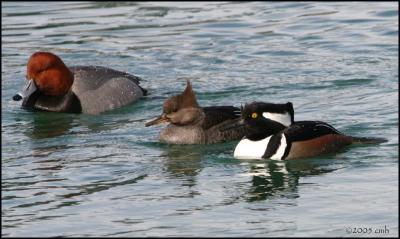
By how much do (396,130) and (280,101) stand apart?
2500 millimetres

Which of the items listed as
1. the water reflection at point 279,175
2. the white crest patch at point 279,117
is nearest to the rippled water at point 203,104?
the water reflection at point 279,175

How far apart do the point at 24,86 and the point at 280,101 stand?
3.86 metres

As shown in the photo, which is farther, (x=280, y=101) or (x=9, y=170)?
(x=280, y=101)

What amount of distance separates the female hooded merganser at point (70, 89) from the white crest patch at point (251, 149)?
4046 millimetres

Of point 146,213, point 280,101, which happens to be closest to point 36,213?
point 146,213

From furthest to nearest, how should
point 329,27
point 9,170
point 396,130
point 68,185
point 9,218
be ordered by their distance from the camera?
point 329,27 → point 396,130 → point 9,170 → point 68,185 → point 9,218

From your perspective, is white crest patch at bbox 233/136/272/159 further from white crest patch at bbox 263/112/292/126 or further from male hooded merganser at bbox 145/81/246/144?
male hooded merganser at bbox 145/81/246/144

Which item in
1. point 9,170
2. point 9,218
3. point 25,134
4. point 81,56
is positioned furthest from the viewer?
point 81,56

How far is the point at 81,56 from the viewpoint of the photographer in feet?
66.9

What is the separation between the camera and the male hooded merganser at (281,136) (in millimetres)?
13133

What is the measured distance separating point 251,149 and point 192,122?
4.06ft

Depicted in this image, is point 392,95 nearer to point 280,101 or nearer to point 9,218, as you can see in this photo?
point 280,101

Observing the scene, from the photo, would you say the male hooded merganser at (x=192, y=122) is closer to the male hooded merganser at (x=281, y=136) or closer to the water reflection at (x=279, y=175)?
the male hooded merganser at (x=281, y=136)

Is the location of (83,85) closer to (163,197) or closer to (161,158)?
(161,158)
